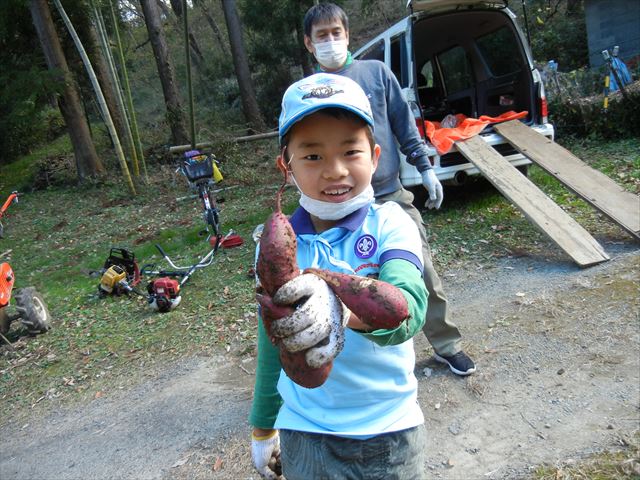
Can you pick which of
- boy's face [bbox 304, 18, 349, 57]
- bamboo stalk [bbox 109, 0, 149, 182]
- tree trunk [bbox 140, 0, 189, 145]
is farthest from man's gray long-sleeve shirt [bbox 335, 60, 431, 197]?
tree trunk [bbox 140, 0, 189, 145]

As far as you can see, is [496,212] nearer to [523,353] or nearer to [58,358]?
[523,353]

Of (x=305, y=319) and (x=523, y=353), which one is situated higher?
(x=305, y=319)

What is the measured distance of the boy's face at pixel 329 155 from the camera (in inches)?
48.8

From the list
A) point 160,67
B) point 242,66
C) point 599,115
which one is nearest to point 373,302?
point 599,115

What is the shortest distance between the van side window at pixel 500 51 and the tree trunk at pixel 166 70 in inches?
Answer: 355

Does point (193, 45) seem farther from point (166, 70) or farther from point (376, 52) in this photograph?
point (376, 52)

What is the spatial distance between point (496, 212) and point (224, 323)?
3632 mm

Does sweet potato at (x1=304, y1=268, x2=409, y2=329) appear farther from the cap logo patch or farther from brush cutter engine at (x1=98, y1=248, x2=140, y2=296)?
brush cutter engine at (x1=98, y1=248, x2=140, y2=296)

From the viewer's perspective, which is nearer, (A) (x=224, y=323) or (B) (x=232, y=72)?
(A) (x=224, y=323)

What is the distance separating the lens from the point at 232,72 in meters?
19.5

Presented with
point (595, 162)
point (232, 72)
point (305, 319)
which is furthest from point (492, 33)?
point (232, 72)

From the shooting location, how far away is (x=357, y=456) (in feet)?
4.09

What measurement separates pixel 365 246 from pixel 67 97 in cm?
1383

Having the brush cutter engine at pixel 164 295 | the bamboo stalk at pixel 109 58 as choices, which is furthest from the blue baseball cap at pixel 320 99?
the bamboo stalk at pixel 109 58
